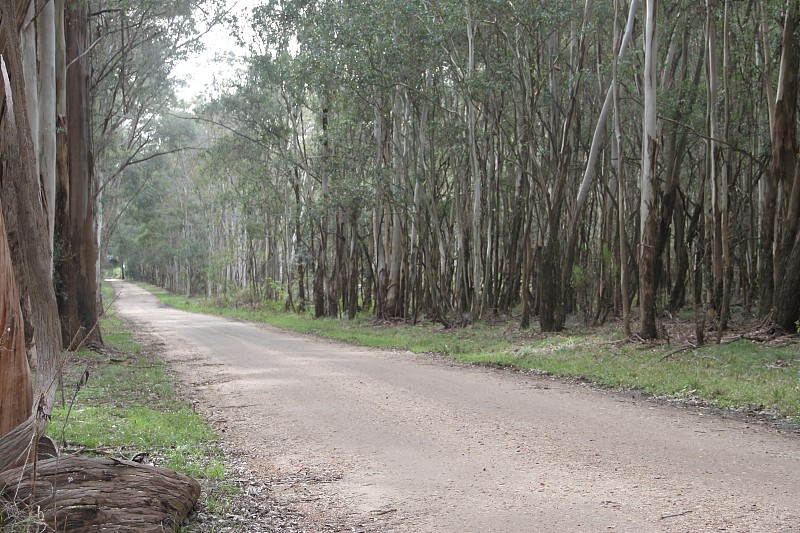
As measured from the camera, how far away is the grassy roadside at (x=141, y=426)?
6336 millimetres

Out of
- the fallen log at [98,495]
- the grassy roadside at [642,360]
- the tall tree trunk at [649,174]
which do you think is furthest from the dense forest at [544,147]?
the fallen log at [98,495]

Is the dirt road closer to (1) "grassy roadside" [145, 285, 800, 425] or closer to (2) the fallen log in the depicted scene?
(1) "grassy roadside" [145, 285, 800, 425]

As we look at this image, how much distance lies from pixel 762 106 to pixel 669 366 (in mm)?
12747

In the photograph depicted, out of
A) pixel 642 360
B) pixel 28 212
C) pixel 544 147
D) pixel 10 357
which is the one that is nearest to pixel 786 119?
pixel 642 360

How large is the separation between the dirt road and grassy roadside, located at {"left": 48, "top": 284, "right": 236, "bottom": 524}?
425mm

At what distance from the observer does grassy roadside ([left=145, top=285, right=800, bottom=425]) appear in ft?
33.0

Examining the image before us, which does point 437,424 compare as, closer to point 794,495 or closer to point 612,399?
point 612,399

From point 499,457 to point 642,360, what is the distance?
760 centimetres

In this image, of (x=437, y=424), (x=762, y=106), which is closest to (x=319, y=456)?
(x=437, y=424)

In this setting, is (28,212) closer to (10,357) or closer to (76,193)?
(10,357)

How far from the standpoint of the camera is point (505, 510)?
5391 mm

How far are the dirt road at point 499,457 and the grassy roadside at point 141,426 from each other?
16.7 inches

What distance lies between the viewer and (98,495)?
15.0 feet

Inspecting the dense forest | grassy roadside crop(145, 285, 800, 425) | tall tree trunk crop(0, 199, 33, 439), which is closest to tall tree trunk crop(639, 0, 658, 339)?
the dense forest
